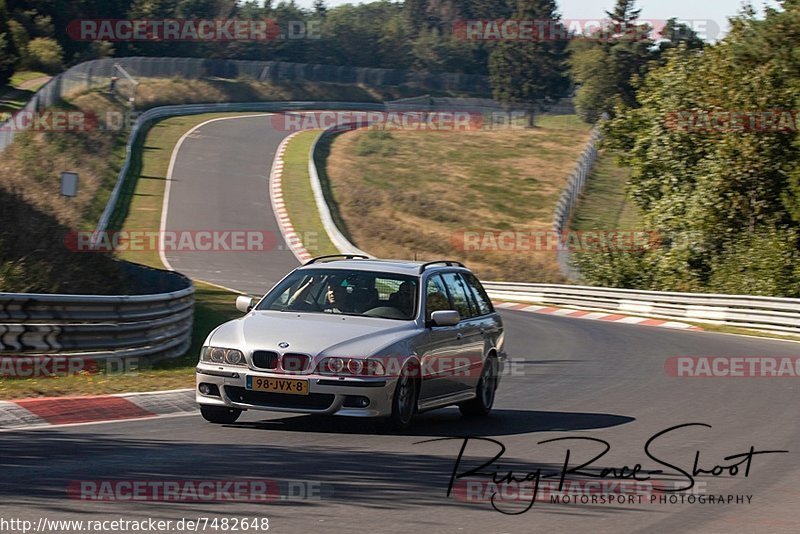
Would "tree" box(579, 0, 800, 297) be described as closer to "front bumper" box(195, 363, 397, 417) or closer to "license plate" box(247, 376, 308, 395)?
"front bumper" box(195, 363, 397, 417)

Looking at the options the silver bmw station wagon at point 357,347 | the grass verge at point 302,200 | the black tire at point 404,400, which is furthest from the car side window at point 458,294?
the grass verge at point 302,200

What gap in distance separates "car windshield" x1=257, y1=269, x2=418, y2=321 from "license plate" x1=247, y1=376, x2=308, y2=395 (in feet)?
4.11

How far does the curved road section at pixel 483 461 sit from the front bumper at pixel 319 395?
0.81 ft

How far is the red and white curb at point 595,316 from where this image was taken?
30812 millimetres

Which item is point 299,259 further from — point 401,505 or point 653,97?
point 401,505

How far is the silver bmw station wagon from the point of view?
10.2 m

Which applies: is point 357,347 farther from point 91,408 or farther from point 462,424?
point 91,408

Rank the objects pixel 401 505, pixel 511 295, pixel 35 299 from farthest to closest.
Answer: pixel 511 295 → pixel 35 299 → pixel 401 505

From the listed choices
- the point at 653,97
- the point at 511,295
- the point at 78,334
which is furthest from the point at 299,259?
the point at 78,334

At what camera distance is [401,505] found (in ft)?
24.5

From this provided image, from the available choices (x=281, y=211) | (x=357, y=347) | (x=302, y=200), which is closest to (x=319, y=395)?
(x=357, y=347)

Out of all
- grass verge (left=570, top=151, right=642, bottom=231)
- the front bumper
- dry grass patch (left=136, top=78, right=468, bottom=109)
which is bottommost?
grass verge (left=570, top=151, right=642, bottom=231)

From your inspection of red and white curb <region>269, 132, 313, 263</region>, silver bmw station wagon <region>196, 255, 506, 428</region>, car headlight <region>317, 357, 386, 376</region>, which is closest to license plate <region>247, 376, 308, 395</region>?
silver bmw station wagon <region>196, 255, 506, 428</region>

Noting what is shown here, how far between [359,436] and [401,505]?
2997 mm
